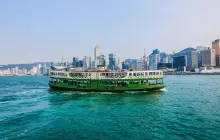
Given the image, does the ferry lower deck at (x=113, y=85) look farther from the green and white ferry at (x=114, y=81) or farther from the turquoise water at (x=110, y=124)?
the turquoise water at (x=110, y=124)

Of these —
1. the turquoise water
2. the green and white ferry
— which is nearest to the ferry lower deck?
the green and white ferry

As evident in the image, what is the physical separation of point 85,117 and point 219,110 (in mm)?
17173

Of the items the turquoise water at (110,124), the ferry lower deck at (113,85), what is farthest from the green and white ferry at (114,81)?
the turquoise water at (110,124)

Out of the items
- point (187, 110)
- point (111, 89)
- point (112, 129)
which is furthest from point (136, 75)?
point (112, 129)

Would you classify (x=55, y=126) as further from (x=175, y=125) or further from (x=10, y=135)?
(x=175, y=125)

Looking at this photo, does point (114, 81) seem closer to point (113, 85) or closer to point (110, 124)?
point (113, 85)

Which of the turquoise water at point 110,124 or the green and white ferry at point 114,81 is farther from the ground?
the green and white ferry at point 114,81

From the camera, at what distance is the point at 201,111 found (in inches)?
990

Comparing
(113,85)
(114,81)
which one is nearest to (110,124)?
(113,85)

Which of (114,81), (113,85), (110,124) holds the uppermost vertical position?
(114,81)

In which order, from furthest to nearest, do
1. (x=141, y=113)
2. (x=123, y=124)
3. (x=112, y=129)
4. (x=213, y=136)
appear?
(x=141, y=113) → (x=123, y=124) → (x=112, y=129) → (x=213, y=136)

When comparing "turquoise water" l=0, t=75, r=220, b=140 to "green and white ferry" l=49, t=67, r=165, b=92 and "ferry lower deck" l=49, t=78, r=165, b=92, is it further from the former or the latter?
"green and white ferry" l=49, t=67, r=165, b=92

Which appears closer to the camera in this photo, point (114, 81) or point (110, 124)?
point (110, 124)

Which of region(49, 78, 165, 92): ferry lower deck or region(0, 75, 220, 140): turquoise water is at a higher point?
region(49, 78, 165, 92): ferry lower deck
